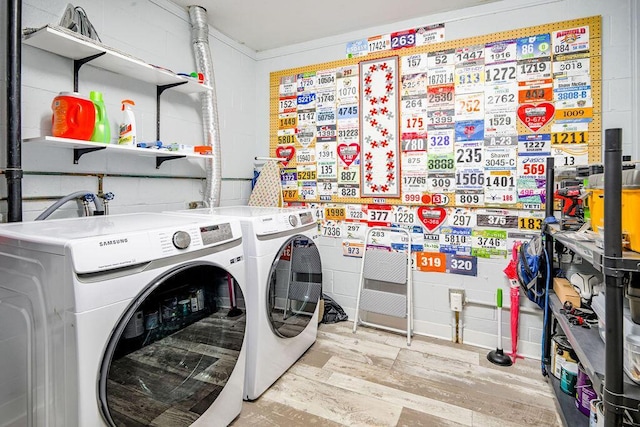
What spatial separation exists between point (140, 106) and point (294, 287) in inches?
62.5

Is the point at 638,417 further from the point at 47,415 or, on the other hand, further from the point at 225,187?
the point at 225,187

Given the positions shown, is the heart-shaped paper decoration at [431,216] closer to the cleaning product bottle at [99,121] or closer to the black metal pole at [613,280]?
the black metal pole at [613,280]

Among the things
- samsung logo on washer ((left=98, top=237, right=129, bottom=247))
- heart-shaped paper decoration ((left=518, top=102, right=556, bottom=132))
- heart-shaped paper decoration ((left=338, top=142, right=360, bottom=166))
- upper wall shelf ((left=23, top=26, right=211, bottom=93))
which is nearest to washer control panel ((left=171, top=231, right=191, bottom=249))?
samsung logo on washer ((left=98, top=237, right=129, bottom=247))

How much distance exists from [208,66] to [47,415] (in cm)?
232

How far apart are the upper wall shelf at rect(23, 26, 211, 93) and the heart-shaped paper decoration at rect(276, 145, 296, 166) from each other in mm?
1065

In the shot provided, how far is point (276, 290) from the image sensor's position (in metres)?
1.94

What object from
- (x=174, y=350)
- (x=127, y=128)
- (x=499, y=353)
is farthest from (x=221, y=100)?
(x=499, y=353)

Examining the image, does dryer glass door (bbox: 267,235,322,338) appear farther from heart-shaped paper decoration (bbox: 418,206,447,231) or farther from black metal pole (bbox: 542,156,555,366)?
black metal pole (bbox: 542,156,555,366)

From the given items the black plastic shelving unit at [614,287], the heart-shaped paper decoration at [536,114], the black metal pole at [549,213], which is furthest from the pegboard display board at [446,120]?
the black plastic shelving unit at [614,287]

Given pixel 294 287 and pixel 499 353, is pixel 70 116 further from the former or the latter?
pixel 499 353

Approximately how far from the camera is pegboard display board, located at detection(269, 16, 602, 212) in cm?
227

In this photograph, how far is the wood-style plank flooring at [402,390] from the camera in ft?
5.71

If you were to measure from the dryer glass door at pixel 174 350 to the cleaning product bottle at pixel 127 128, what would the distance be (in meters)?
1.04

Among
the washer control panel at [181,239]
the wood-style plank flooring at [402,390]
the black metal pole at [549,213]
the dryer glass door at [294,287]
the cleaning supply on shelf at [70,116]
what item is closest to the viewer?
the washer control panel at [181,239]
